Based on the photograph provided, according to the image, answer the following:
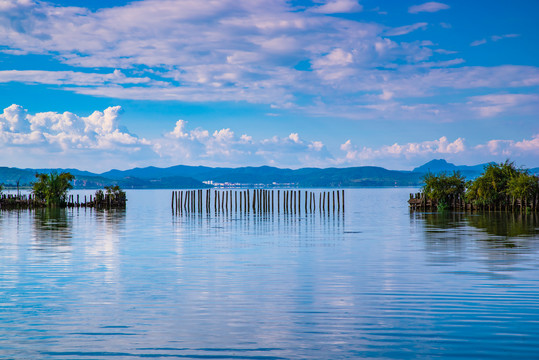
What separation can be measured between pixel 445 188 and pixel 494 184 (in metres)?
6.29

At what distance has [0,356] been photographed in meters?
9.27

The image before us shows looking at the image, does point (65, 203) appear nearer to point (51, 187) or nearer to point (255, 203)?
point (51, 187)

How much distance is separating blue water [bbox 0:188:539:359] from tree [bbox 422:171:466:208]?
35667mm

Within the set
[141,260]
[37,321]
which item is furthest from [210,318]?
[141,260]

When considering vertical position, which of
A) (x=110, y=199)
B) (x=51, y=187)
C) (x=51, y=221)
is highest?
(x=51, y=187)

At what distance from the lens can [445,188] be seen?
6197 cm

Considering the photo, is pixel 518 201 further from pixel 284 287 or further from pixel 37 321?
pixel 37 321

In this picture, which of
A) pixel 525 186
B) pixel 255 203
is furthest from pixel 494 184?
pixel 255 203

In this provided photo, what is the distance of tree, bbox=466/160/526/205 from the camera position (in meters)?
56.9

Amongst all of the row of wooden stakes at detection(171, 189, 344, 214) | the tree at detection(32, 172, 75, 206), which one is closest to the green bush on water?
the row of wooden stakes at detection(171, 189, 344, 214)

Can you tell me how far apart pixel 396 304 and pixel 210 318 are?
433cm

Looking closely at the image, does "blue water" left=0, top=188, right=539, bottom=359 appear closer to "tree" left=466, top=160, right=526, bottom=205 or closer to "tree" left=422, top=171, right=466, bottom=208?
"tree" left=466, top=160, right=526, bottom=205

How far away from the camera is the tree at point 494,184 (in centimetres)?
5694

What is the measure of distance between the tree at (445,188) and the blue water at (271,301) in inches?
1404
